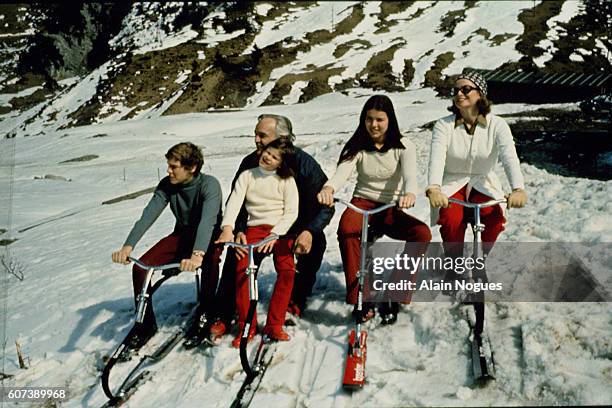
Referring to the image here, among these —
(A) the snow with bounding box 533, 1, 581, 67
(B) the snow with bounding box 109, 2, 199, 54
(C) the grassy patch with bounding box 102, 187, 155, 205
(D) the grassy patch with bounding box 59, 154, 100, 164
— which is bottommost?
(C) the grassy patch with bounding box 102, 187, 155, 205

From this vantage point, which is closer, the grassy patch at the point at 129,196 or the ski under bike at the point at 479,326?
the ski under bike at the point at 479,326

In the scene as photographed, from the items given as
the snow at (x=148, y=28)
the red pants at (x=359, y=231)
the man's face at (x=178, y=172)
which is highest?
the snow at (x=148, y=28)

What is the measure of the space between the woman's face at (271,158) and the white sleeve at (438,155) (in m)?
1.55

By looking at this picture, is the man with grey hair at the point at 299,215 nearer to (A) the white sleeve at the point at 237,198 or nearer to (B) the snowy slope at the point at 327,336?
(A) the white sleeve at the point at 237,198

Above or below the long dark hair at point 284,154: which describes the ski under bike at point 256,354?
below

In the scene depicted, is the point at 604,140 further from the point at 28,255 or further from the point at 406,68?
the point at 406,68

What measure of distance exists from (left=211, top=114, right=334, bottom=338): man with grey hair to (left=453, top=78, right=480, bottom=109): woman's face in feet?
5.46

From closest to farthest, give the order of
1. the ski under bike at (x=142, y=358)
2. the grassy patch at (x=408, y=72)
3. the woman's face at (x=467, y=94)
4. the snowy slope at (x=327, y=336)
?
the snowy slope at (x=327, y=336) → the ski under bike at (x=142, y=358) → the woman's face at (x=467, y=94) → the grassy patch at (x=408, y=72)

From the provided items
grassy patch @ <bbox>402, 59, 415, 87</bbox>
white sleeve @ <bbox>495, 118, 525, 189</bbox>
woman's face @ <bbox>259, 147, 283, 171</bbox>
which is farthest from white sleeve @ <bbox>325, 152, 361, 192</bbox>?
grassy patch @ <bbox>402, 59, 415, 87</bbox>

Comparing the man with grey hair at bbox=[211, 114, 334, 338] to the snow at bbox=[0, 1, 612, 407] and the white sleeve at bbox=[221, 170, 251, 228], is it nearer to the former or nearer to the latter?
the white sleeve at bbox=[221, 170, 251, 228]

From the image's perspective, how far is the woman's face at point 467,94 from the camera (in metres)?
5.03

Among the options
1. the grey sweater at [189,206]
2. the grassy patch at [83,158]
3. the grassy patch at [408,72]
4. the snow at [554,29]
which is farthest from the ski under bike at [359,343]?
the snow at [554,29]

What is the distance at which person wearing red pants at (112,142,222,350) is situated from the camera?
5340 mm

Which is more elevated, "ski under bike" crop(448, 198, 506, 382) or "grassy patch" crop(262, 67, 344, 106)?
"grassy patch" crop(262, 67, 344, 106)
